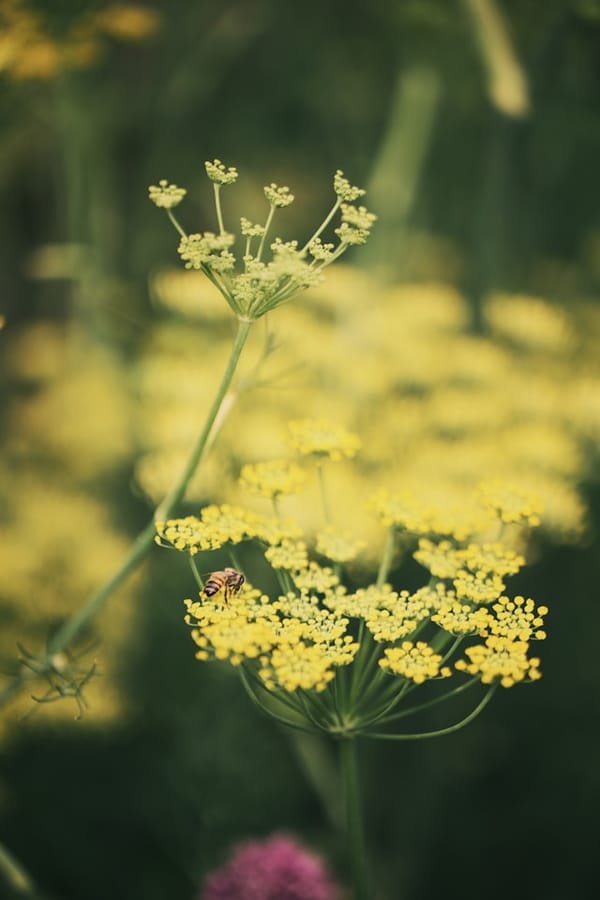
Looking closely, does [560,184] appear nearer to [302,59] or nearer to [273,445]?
[302,59]

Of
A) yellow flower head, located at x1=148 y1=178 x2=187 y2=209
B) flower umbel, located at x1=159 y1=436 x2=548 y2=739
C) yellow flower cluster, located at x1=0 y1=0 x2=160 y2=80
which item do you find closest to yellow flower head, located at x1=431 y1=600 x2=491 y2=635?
flower umbel, located at x1=159 y1=436 x2=548 y2=739

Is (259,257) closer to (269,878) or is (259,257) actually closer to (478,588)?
(478,588)

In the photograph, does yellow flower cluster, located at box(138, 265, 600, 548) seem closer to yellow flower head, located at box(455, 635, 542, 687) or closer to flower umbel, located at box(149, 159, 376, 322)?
yellow flower head, located at box(455, 635, 542, 687)

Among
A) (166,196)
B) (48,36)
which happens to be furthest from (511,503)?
(48,36)

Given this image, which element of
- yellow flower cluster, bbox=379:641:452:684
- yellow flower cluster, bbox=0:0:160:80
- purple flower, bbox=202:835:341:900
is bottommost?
purple flower, bbox=202:835:341:900

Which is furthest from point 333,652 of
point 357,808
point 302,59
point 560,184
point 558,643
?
point 302,59

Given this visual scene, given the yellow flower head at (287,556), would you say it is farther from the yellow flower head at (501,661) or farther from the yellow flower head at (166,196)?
the yellow flower head at (166,196)
